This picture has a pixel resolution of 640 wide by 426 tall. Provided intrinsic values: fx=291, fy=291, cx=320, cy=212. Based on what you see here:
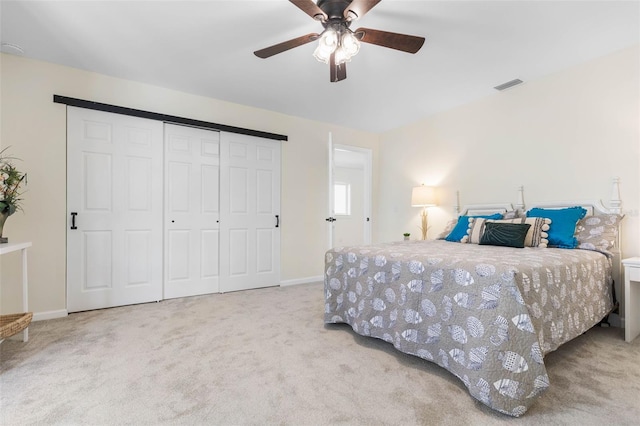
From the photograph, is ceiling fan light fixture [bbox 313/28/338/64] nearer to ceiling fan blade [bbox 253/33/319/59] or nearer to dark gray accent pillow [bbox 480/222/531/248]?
ceiling fan blade [bbox 253/33/319/59]

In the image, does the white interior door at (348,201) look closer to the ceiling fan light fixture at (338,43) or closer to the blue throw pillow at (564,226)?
the blue throw pillow at (564,226)

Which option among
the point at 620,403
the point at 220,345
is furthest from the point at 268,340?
the point at 620,403

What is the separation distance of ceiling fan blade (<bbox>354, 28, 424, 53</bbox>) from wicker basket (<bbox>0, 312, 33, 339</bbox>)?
303 centimetres

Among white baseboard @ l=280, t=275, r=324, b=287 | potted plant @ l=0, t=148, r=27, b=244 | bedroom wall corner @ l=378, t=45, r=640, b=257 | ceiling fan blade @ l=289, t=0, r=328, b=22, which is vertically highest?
ceiling fan blade @ l=289, t=0, r=328, b=22

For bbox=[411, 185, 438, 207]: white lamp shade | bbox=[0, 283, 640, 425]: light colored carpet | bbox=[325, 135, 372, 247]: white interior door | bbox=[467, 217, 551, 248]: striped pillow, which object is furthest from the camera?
bbox=[325, 135, 372, 247]: white interior door

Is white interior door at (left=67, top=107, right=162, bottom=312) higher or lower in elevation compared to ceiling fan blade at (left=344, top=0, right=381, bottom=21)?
lower

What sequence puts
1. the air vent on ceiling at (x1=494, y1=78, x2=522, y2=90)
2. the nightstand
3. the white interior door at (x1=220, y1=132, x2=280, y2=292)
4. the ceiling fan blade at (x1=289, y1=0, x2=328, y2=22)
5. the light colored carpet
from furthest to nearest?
the white interior door at (x1=220, y1=132, x2=280, y2=292)
the air vent on ceiling at (x1=494, y1=78, x2=522, y2=90)
the nightstand
the ceiling fan blade at (x1=289, y1=0, x2=328, y2=22)
the light colored carpet

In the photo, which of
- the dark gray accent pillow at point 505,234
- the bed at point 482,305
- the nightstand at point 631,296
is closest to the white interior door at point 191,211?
the bed at point 482,305

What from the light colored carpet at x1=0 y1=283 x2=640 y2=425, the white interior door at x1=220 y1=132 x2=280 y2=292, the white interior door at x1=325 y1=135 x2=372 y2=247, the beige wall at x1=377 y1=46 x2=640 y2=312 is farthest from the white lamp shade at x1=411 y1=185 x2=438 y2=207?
the white interior door at x1=325 y1=135 x2=372 y2=247

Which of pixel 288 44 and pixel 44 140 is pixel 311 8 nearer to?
pixel 288 44

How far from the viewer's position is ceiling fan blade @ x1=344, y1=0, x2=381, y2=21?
170 cm

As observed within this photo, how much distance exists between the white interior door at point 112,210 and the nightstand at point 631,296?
438 centimetres

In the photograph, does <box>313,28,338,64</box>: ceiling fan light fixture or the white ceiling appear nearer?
<box>313,28,338,64</box>: ceiling fan light fixture

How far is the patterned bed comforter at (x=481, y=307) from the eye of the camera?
4.62 ft
